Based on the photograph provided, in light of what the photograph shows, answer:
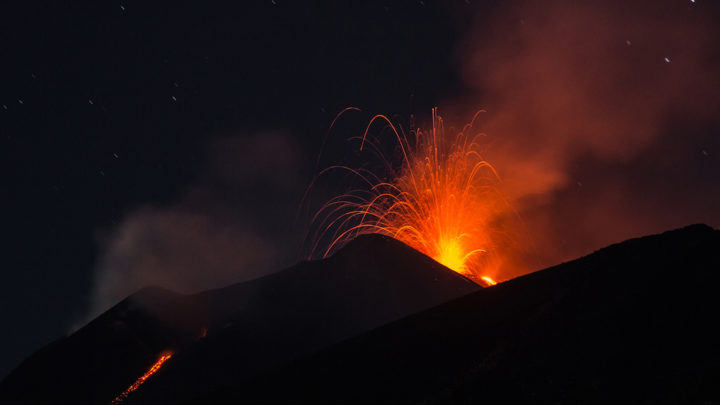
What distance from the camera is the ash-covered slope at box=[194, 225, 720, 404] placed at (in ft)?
40.1

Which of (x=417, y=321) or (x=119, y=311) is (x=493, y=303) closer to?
(x=417, y=321)

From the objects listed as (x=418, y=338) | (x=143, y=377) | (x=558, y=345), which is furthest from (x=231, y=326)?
(x=558, y=345)

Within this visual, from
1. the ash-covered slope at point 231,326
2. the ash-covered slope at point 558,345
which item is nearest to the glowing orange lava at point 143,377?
the ash-covered slope at point 231,326

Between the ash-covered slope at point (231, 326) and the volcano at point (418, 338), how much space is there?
173 millimetres

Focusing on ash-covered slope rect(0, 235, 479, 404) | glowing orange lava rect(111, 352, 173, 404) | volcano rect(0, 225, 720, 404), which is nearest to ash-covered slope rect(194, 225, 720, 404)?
volcano rect(0, 225, 720, 404)

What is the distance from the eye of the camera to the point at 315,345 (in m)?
38.2

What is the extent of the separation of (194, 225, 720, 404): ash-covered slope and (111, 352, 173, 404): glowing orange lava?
41.3 ft

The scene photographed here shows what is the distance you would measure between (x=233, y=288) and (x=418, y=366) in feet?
130

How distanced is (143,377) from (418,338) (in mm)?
25765

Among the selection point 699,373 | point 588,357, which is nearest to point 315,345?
point 588,357

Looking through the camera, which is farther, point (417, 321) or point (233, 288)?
point (233, 288)

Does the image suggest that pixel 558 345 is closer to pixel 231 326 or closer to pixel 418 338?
pixel 418 338

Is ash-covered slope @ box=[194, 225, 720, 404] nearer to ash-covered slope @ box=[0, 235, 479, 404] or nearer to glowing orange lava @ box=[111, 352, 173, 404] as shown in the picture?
ash-covered slope @ box=[0, 235, 479, 404]

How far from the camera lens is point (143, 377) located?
37.4 metres
